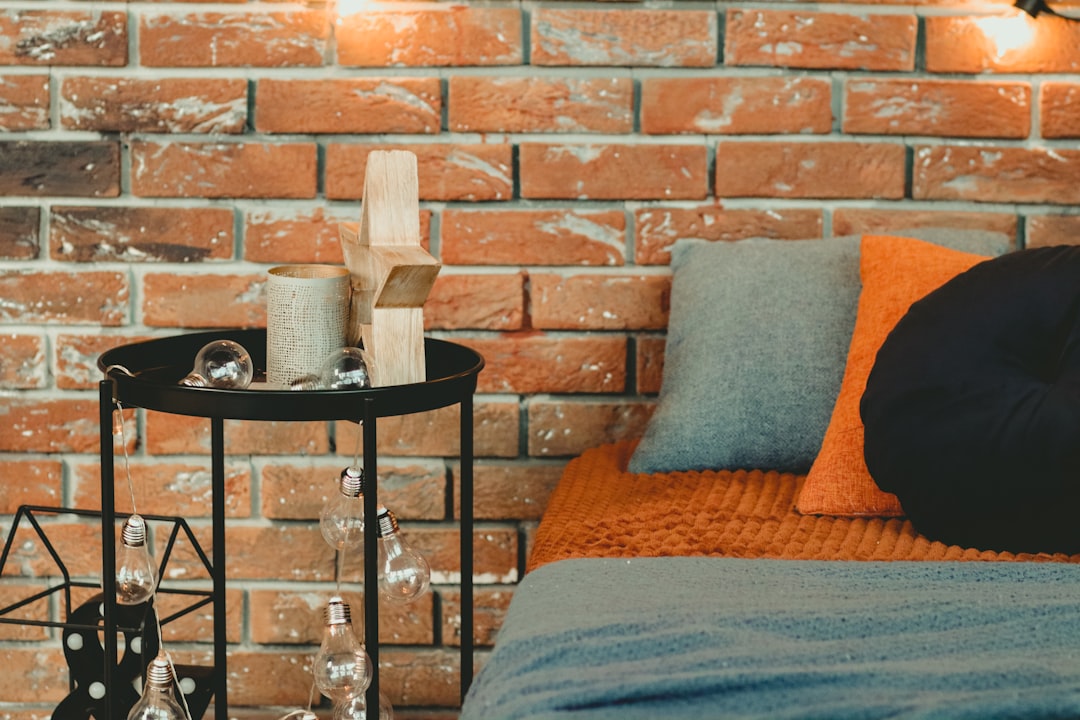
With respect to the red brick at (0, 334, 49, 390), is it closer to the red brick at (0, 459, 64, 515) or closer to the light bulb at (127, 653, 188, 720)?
the red brick at (0, 459, 64, 515)

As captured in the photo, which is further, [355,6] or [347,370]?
[355,6]

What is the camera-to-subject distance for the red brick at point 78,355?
1577 mm

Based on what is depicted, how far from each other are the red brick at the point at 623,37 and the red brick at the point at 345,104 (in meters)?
0.17

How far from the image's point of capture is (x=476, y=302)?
62.6 inches

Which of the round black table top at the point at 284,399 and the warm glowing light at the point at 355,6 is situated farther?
the warm glowing light at the point at 355,6

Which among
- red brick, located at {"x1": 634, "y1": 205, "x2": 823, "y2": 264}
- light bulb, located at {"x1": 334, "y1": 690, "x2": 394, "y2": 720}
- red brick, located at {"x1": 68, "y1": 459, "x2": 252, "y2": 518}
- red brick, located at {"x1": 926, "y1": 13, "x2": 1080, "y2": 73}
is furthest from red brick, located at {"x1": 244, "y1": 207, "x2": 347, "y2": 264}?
red brick, located at {"x1": 926, "y1": 13, "x2": 1080, "y2": 73}

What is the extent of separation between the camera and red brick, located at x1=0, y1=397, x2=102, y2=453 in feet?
5.19

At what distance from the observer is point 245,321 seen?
158 cm

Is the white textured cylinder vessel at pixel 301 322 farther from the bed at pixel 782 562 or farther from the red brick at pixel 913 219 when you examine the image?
the red brick at pixel 913 219

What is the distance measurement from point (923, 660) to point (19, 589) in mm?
1388

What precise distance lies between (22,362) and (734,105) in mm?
1120

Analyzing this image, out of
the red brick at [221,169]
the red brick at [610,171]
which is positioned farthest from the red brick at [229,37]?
the red brick at [610,171]

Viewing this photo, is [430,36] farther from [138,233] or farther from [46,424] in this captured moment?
[46,424]

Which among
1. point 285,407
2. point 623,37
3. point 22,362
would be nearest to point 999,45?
point 623,37
